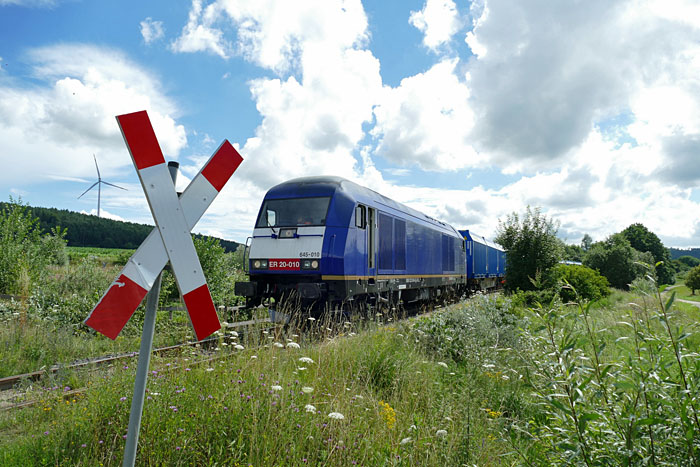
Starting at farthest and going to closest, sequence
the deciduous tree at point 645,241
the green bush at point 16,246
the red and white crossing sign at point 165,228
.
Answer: the deciduous tree at point 645,241 < the green bush at point 16,246 < the red and white crossing sign at point 165,228

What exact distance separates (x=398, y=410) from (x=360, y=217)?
6191 mm

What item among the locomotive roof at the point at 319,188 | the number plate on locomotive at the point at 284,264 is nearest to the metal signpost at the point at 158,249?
the number plate on locomotive at the point at 284,264

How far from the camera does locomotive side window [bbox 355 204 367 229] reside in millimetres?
9742

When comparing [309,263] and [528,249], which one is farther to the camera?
[528,249]

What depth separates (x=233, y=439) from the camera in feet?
9.98

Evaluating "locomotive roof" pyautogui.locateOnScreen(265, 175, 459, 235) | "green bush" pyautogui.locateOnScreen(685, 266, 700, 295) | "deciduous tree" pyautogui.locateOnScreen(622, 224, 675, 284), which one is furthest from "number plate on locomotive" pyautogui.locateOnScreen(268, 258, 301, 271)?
"deciduous tree" pyautogui.locateOnScreen(622, 224, 675, 284)

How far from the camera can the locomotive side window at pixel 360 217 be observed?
9742 mm

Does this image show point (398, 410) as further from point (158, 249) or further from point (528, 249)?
point (528, 249)

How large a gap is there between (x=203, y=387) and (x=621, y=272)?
4466cm

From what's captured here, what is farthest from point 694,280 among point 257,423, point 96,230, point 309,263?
point 96,230

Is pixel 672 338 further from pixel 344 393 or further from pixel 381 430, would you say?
pixel 344 393

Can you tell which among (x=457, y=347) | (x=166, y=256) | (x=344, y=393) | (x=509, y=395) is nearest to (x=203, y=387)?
(x=344, y=393)

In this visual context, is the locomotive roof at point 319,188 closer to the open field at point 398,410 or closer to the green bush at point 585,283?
the open field at point 398,410

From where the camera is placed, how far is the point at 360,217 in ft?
32.6
